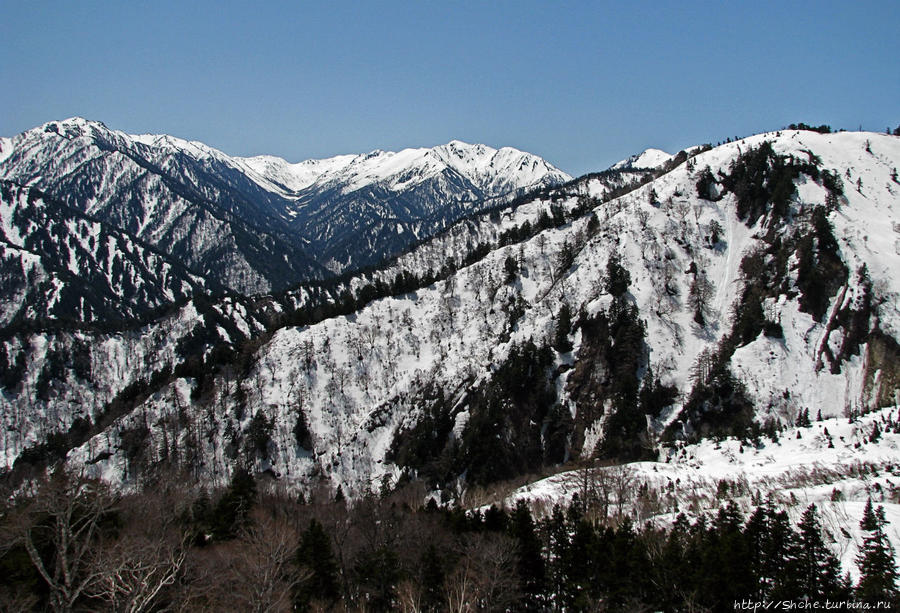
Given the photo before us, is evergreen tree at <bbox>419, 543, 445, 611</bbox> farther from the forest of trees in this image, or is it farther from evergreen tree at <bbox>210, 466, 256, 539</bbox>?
evergreen tree at <bbox>210, 466, 256, 539</bbox>

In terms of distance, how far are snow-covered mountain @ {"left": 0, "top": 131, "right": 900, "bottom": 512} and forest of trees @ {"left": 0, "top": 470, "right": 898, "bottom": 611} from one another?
171ft

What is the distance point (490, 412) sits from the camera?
358 feet

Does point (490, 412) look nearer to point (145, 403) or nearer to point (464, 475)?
point (464, 475)

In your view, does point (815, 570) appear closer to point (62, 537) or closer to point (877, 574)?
point (877, 574)

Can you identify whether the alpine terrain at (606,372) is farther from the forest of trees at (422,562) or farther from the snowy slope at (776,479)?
the forest of trees at (422,562)

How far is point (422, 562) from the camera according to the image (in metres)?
40.5

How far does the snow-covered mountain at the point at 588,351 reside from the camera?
326ft

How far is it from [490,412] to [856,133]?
143 m

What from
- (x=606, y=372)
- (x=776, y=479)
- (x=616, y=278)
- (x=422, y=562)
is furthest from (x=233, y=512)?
(x=616, y=278)

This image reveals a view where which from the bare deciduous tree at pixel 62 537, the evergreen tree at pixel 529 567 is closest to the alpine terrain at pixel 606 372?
the evergreen tree at pixel 529 567

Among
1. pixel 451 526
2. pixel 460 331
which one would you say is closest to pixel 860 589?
pixel 451 526

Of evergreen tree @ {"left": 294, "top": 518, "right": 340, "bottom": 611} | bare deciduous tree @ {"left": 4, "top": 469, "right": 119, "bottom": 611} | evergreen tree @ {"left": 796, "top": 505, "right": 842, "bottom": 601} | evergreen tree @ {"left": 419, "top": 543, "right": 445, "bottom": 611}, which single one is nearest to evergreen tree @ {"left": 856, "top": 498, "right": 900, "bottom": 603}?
evergreen tree @ {"left": 796, "top": 505, "right": 842, "bottom": 601}

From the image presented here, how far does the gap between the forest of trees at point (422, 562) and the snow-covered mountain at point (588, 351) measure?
5222 centimetres

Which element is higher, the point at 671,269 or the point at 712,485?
the point at 671,269
